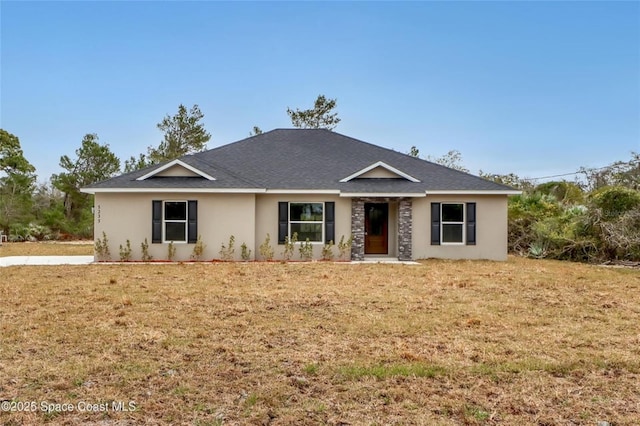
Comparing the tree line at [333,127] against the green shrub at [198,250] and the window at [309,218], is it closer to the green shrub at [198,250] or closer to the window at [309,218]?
the window at [309,218]

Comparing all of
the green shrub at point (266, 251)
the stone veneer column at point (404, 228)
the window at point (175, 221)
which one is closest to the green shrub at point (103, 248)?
the window at point (175, 221)

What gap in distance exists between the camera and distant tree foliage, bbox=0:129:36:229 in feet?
85.8

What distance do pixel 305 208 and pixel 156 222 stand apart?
16.9ft

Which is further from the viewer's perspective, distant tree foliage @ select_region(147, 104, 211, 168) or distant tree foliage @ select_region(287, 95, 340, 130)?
distant tree foliage @ select_region(287, 95, 340, 130)

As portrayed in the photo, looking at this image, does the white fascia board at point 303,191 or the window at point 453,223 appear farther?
the window at point 453,223

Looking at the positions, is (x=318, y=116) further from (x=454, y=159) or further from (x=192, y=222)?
(x=192, y=222)

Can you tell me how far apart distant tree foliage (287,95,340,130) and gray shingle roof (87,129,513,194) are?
12.2 meters

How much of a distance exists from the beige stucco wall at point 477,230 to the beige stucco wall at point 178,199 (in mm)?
5993

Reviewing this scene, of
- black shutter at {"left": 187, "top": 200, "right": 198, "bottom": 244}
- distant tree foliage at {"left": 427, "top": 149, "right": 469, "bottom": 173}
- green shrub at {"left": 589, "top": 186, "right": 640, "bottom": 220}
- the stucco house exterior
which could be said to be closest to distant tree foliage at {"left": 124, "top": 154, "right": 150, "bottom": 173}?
the stucco house exterior

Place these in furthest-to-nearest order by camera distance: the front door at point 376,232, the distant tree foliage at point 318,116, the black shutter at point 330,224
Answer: the distant tree foliage at point 318,116
the front door at point 376,232
the black shutter at point 330,224

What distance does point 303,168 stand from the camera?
16844mm

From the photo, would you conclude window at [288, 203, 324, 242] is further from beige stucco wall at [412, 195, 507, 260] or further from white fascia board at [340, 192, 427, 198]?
beige stucco wall at [412, 195, 507, 260]

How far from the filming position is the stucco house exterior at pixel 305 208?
1453cm

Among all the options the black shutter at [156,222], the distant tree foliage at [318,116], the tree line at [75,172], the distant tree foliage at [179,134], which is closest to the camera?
the black shutter at [156,222]
